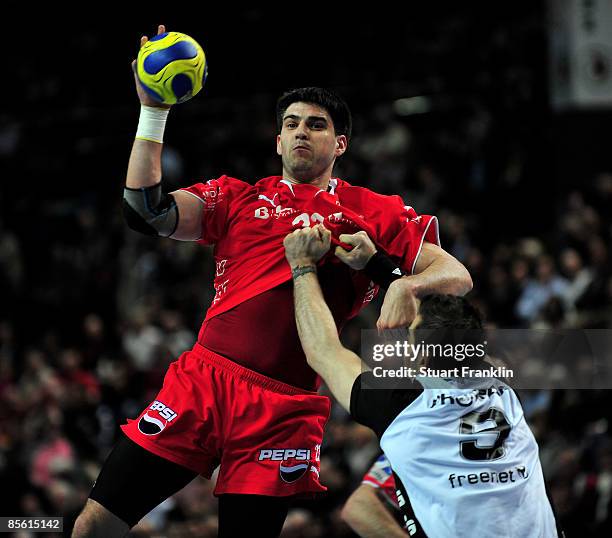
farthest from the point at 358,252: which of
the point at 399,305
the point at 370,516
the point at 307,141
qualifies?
the point at 370,516

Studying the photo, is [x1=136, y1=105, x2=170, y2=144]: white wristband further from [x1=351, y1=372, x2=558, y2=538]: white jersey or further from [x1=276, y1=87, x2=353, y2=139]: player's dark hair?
[x1=351, y1=372, x2=558, y2=538]: white jersey

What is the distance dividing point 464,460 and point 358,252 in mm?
1260

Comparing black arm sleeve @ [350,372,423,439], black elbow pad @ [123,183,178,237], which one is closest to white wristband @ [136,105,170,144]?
black elbow pad @ [123,183,178,237]

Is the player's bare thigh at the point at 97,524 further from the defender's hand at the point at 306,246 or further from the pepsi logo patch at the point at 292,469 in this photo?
the defender's hand at the point at 306,246

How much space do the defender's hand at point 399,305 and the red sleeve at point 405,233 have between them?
1.50 ft

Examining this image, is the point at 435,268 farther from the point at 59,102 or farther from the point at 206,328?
the point at 59,102

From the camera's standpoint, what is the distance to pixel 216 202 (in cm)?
573

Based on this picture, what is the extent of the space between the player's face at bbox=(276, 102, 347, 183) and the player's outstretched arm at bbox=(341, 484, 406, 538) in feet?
6.66

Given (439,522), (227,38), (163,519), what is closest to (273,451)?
(439,522)

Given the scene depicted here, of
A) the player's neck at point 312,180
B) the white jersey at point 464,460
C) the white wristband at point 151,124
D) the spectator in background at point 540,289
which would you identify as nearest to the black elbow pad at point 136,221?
the white wristband at point 151,124

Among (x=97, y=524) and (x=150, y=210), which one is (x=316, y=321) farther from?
(x=97, y=524)

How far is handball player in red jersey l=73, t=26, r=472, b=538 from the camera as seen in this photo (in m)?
5.38

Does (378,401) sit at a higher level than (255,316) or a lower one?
lower

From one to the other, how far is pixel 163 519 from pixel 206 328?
5.65 metres
